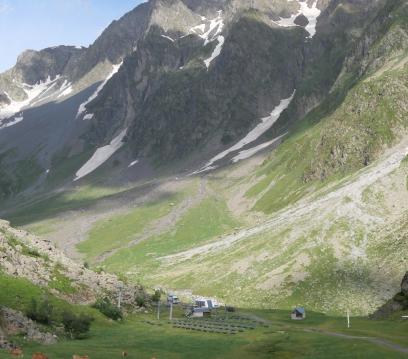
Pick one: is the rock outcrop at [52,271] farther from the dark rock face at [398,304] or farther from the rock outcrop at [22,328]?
the dark rock face at [398,304]

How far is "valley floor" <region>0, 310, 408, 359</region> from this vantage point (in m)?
51.1

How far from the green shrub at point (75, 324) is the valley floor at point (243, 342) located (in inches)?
53.0

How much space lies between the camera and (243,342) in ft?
205

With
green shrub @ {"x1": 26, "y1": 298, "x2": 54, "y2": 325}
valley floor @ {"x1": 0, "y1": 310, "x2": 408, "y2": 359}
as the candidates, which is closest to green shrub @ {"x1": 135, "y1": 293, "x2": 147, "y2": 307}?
valley floor @ {"x1": 0, "y1": 310, "x2": 408, "y2": 359}

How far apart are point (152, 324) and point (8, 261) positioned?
69.3ft

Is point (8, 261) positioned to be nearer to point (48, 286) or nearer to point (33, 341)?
point (48, 286)

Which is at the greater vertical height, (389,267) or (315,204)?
(315,204)

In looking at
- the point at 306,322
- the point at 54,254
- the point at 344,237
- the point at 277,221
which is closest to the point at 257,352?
the point at 306,322

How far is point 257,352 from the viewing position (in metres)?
56.8

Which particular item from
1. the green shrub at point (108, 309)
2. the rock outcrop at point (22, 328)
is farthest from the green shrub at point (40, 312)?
the green shrub at point (108, 309)

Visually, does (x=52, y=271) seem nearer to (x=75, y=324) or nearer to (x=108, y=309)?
(x=108, y=309)

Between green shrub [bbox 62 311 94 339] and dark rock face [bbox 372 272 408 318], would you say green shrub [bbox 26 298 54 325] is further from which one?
dark rock face [bbox 372 272 408 318]

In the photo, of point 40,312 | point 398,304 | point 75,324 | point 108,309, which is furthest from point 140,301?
point 398,304

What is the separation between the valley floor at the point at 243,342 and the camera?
51125 millimetres
